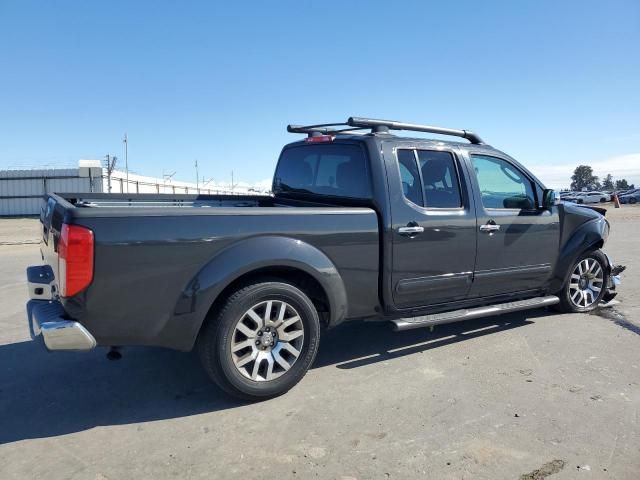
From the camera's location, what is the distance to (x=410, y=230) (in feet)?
13.4

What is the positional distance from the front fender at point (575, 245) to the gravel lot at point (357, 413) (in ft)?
1.97

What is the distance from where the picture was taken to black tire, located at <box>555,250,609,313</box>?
5.48 metres

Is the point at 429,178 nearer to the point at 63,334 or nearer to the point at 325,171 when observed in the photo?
the point at 325,171

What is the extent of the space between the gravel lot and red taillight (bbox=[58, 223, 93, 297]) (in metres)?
0.95

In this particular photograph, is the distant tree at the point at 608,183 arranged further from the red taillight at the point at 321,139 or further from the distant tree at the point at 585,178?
the red taillight at the point at 321,139

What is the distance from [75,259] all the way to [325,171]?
2.39 m

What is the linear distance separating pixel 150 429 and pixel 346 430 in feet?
4.04

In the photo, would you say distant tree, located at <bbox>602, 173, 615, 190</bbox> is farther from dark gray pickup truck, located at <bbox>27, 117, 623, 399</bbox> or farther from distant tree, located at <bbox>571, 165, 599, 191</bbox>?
dark gray pickup truck, located at <bbox>27, 117, 623, 399</bbox>

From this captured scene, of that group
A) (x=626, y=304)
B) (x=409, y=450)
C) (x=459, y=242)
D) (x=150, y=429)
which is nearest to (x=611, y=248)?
(x=626, y=304)

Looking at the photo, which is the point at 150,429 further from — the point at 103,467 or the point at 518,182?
the point at 518,182

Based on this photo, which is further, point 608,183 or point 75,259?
point 608,183

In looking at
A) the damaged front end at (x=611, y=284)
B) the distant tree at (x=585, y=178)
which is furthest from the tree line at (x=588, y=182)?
the damaged front end at (x=611, y=284)

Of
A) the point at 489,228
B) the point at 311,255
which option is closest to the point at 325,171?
the point at 311,255

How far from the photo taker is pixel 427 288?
4.27 m
